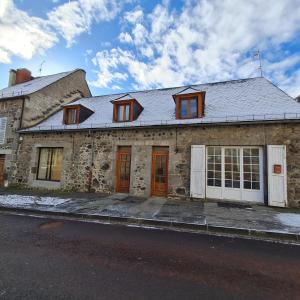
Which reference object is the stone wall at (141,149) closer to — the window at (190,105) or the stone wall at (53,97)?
the window at (190,105)

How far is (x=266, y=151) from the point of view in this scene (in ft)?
24.1

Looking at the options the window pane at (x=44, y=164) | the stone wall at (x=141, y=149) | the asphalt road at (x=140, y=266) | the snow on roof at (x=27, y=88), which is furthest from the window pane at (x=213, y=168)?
the snow on roof at (x=27, y=88)

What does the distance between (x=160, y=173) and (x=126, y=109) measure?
3819mm

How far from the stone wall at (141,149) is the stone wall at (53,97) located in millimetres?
1576

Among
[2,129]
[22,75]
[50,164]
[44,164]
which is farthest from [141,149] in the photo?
[22,75]

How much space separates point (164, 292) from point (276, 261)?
2162mm

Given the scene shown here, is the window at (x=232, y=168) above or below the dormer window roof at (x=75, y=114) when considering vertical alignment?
below

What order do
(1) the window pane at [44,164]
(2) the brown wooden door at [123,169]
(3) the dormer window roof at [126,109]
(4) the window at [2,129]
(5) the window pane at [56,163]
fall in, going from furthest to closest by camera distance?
(4) the window at [2,129] → (1) the window pane at [44,164] → (5) the window pane at [56,163] → (3) the dormer window roof at [126,109] → (2) the brown wooden door at [123,169]

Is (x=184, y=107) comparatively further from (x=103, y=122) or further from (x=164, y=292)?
(x=164, y=292)

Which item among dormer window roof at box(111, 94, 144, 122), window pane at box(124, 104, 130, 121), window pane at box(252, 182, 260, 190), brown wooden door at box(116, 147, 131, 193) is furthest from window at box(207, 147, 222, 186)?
window pane at box(124, 104, 130, 121)

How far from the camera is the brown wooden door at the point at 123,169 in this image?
30.4 ft

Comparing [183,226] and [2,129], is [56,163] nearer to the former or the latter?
[2,129]

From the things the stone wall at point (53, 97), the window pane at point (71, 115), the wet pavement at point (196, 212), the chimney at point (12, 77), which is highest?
the chimney at point (12, 77)

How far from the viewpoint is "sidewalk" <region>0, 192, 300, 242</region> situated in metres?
4.64
